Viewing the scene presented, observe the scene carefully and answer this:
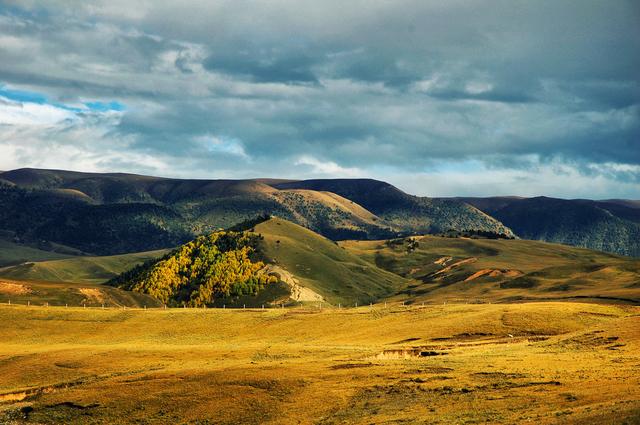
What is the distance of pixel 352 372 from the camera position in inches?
2751

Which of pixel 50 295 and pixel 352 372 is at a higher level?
pixel 352 372

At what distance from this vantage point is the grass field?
54094mm

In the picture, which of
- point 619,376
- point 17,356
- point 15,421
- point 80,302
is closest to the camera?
point 619,376

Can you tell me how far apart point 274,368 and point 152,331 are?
62555mm

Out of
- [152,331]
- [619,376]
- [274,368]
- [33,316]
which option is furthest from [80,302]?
[619,376]

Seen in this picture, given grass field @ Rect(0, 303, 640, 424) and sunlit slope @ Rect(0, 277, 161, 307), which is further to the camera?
sunlit slope @ Rect(0, 277, 161, 307)

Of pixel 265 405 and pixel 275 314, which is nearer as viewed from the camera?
pixel 265 405

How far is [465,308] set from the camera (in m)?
131

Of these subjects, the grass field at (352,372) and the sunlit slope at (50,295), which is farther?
the sunlit slope at (50,295)

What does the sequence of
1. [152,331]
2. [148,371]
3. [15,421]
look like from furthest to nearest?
[152,331], [148,371], [15,421]

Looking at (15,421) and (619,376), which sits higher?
(619,376)

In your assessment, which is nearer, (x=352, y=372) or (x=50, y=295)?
(x=352, y=372)

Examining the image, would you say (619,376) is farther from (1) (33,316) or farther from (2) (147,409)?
(1) (33,316)

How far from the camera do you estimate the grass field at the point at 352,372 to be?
54094 millimetres
